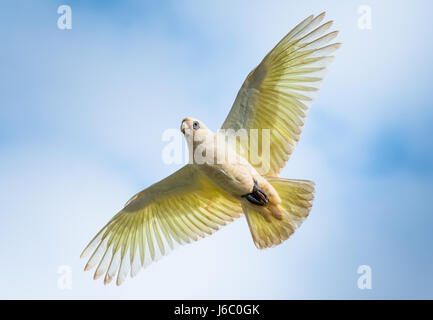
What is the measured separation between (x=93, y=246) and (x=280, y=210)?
3019 mm

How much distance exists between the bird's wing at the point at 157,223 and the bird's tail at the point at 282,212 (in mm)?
531

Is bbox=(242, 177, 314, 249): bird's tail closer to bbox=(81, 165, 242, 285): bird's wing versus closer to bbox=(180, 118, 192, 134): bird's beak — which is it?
bbox=(81, 165, 242, 285): bird's wing

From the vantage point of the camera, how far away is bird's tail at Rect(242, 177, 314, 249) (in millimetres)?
8523

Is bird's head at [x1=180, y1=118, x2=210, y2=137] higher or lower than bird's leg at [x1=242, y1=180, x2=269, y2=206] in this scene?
higher

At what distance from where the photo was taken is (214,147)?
336 inches

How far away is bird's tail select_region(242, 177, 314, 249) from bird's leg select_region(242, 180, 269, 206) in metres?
0.11

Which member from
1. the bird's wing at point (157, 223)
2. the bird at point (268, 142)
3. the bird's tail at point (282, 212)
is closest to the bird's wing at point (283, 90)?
the bird at point (268, 142)

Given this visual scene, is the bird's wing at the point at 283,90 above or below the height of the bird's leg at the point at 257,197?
above

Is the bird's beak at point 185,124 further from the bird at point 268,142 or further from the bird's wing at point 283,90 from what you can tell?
the bird's wing at point 283,90

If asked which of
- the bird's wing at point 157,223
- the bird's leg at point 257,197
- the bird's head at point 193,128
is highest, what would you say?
the bird's head at point 193,128

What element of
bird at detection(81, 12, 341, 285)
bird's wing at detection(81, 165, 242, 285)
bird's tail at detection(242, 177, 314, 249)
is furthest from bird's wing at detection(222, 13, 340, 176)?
bird's wing at detection(81, 165, 242, 285)

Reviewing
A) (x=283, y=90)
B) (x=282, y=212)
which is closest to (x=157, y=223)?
(x=282, y=212)

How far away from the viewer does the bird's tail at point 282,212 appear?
28.0 feet

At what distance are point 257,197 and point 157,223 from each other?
1.95 meters
